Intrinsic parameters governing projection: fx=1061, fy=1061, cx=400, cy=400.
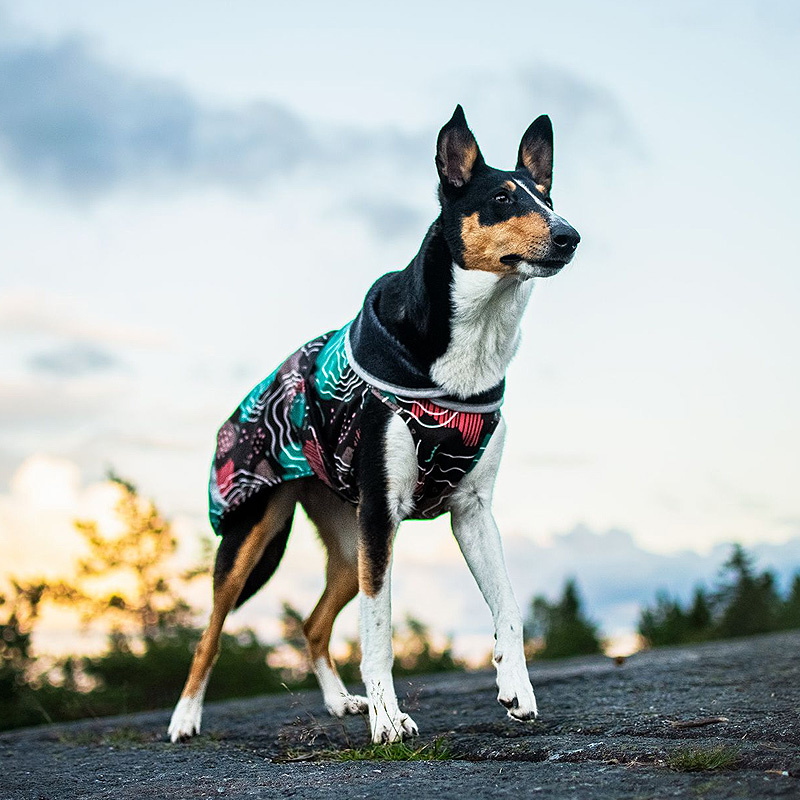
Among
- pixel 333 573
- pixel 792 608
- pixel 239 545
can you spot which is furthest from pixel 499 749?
pixel 792 608

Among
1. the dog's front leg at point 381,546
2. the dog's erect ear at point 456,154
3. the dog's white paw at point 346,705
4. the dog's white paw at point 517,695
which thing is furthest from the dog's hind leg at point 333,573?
the dog's erect ear at point 456,154

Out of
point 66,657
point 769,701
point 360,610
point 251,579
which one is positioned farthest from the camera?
point 66,657

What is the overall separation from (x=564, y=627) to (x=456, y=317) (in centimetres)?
1009

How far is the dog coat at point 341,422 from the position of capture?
5.43 meters

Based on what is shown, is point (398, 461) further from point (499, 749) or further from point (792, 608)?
point (792, 608)

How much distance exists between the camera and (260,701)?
923 centimetres

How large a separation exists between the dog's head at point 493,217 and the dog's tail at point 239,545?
2.13m

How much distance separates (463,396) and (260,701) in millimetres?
4834

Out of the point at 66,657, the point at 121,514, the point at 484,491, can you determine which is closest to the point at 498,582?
the point at 484,491

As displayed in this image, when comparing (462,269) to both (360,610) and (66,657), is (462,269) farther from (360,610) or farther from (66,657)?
(66,657)

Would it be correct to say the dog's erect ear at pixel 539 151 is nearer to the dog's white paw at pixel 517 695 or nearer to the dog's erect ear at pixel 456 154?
the dog's erect ear at pixel 456 154

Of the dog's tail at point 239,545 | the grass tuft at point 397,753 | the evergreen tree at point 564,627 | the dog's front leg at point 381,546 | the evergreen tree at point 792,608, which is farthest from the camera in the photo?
the evergreen tree at point 792,608

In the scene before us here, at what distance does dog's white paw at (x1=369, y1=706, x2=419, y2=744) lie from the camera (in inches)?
201

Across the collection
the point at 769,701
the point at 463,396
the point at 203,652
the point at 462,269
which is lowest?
the point at 769,701
